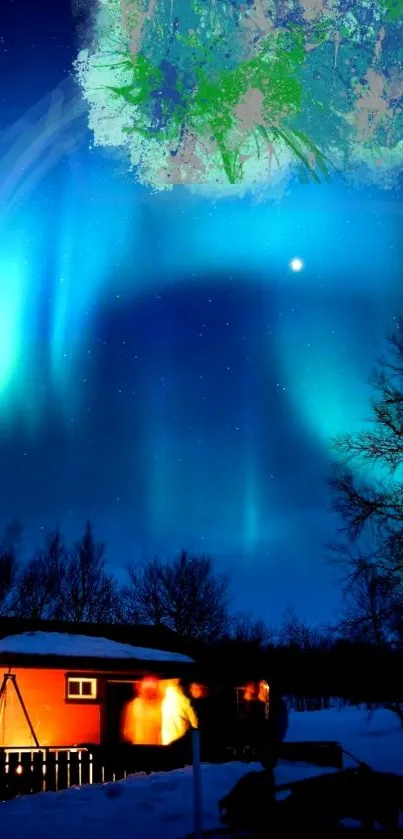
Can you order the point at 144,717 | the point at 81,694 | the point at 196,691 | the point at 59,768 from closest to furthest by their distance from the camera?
the point at 59,768
the point at 81,694
the point at 144,717
the point at 196,691

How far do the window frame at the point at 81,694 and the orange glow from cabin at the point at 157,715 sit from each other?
1.24 meters

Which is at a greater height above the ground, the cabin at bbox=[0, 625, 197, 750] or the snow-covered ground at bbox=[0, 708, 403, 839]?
the cabin at bbox=[0, 625, 197, 750]

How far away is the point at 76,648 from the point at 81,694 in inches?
59.1

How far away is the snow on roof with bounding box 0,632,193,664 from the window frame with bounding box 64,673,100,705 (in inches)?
33.5

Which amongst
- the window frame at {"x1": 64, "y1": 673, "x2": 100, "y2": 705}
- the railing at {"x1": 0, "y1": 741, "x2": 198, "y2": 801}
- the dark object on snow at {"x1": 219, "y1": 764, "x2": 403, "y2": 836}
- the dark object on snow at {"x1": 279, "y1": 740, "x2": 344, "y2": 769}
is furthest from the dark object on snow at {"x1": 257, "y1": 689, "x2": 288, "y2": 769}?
the dark object on snow at {"x1": 219, "y1": 764, "x2": 403, "y2": 836}

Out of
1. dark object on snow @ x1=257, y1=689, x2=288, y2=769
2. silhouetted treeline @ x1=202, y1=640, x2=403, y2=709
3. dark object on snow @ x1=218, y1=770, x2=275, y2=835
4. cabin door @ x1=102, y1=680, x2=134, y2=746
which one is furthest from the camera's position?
silhouetted treeline @ x1=202, y1=640, x2=403, y2=709

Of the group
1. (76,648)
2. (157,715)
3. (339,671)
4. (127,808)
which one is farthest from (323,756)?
(339,671)

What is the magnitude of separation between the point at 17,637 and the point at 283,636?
226 feet

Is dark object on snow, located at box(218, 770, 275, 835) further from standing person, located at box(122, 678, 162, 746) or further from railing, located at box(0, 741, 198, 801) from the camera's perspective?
standing person, located at box(122, 678, 162, 746)

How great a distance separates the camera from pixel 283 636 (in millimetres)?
91812

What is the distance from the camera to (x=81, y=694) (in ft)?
89.0

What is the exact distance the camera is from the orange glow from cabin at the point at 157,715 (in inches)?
1099

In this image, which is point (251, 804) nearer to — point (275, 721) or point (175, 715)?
point (175, 715)

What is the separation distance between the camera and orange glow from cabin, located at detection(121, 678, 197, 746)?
27906 mm
